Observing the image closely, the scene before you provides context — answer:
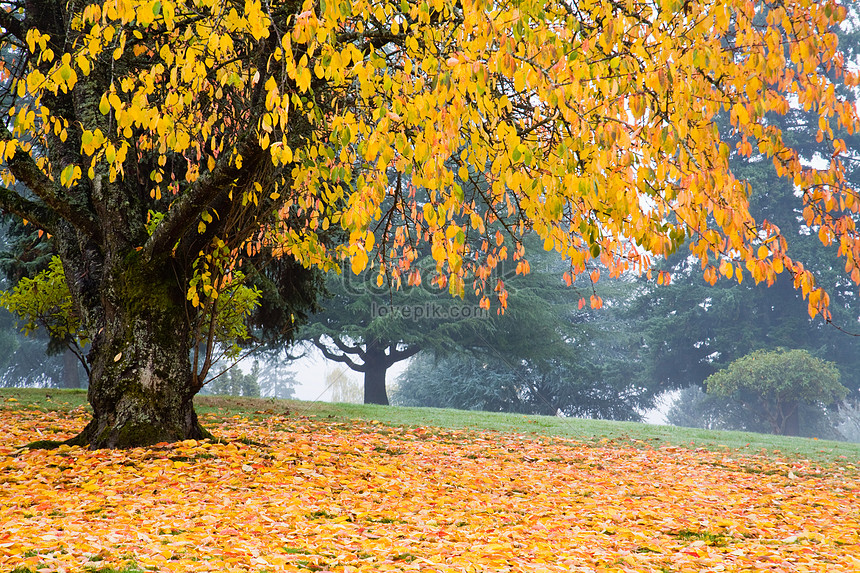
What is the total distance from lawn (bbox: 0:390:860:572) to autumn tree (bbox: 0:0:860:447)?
993 millimetres

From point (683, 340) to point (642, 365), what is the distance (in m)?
2.18

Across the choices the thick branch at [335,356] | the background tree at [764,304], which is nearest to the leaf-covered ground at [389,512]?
the thick branch at [335,356]

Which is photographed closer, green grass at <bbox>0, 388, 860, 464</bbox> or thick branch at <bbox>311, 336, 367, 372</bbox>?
green grass at <bbox>0, 388, 860, 464</bbox>

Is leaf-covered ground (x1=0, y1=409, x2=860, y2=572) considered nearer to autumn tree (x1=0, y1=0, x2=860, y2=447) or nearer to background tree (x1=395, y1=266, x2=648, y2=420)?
autumn tree (x1=0, y1=0, x2=860, y2=447)

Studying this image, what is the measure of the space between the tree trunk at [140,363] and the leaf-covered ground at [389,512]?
0.28 metres

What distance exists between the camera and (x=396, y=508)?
4469 mm

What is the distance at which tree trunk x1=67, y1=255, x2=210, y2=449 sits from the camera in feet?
17.9

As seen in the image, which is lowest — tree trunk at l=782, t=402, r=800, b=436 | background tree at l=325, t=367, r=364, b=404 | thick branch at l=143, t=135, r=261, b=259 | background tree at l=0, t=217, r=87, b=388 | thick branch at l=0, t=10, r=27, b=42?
tree trunk at l=782, t=402, r=800, b=436

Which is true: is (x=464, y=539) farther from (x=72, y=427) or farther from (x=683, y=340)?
(x=683, y=340)

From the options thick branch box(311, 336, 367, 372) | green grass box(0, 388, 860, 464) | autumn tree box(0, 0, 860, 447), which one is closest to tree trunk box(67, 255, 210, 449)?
autumn tree box(0, 0, 860, 447)

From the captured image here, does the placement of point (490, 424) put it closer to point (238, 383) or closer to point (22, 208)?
point (22, 208)

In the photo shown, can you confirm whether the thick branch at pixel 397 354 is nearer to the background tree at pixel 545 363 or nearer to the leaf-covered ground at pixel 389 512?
the background tree at pixel 545 363

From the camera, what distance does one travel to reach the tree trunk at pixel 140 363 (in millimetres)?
5449

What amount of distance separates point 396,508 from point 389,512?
15 cm
